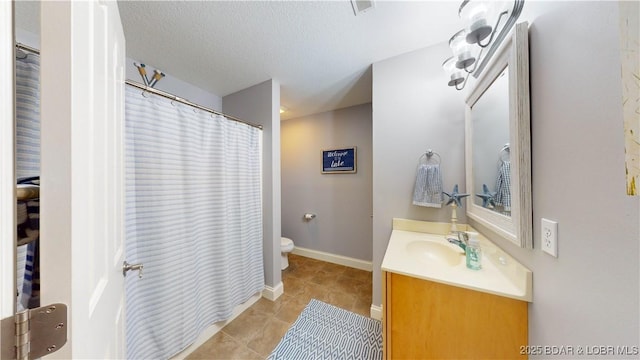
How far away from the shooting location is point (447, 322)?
856mm

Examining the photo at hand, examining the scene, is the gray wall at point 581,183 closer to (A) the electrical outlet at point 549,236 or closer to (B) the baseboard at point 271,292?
(A) the electrical outlet at point 549,236

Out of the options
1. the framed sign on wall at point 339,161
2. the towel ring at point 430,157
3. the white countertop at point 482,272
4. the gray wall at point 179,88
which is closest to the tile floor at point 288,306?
the white countertop at point 482,272

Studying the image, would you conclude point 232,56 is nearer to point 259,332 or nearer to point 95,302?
point 95,302

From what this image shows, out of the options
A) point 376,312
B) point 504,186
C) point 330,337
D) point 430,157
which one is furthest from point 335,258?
point 504,186

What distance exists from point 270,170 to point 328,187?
1.08 metres

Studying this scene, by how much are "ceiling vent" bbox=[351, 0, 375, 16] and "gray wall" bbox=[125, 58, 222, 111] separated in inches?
68.9

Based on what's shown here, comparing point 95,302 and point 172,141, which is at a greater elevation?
point 172,141

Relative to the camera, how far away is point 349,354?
1340 mm

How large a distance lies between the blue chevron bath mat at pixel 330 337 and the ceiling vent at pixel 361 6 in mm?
2229

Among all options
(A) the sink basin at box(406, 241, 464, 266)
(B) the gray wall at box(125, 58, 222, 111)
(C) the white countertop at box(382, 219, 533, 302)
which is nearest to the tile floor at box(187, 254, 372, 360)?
(A) the sink basin at box(406, 241, 464, 266)

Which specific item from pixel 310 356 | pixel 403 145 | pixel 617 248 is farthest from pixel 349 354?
pixel 403 145

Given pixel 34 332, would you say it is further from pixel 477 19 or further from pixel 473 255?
pixel 477 19

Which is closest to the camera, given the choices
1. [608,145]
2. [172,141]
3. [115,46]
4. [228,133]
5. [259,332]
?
[608,145]

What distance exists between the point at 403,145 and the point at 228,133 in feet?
4.85
